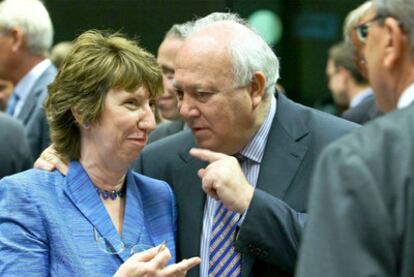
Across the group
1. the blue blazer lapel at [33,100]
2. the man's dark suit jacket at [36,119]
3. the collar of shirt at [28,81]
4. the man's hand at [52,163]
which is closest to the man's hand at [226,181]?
the man's hand at [52,163]

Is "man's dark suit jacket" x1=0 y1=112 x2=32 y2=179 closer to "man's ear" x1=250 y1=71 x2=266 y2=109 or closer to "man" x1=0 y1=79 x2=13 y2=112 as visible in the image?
"man's ear" x1=250 y1=71 x2=266 y2=109

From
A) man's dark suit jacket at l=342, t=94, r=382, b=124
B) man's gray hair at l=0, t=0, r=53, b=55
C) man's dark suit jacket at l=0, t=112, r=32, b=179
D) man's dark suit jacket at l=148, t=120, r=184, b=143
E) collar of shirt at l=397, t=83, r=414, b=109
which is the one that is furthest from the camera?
man's gray hair at l=0, t=0, r=53, b=55

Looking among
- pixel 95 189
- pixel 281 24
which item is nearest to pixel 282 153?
pixel 95 189

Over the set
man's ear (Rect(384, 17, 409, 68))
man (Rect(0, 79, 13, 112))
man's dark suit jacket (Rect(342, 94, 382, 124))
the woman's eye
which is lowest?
man (Rect(0, 79, 13, 112))

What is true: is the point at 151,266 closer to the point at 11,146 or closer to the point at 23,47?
the point at 11,146

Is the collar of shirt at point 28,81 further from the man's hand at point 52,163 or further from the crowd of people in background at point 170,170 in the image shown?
the man's hand at point 52,163

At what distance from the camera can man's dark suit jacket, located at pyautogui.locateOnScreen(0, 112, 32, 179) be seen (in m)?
5.56

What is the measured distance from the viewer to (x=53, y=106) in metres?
3.84

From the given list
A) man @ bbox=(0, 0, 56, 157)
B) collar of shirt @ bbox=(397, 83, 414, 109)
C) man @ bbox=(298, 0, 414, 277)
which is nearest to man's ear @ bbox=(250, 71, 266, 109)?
collar of shirt @ bbox=(397, 83, 414, 109)

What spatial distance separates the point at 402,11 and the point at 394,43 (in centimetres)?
10

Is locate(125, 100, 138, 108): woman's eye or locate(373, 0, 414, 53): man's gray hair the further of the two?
locate(125, 100, 138, 108): woman's eye

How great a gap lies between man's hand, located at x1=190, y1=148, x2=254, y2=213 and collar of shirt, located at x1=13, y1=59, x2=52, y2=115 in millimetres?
3512

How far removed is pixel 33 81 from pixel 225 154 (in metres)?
3.36

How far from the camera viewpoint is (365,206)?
1.79 m
